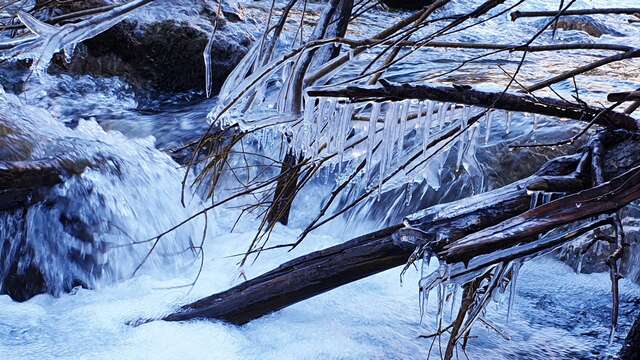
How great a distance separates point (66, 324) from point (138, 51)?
4.14m

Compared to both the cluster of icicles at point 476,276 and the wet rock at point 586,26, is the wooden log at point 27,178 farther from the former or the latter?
the wet rock at point 586,26

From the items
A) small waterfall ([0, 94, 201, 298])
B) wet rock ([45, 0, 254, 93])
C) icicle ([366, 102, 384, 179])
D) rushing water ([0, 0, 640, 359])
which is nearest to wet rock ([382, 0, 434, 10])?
wet rock ([45, 0, 254, 93])

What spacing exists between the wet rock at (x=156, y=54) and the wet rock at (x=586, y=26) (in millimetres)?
4733

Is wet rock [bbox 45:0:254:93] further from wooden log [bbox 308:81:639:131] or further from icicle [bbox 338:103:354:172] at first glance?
wooden log [bbox 308:81:639:131]

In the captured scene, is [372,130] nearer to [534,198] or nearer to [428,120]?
[428,120]

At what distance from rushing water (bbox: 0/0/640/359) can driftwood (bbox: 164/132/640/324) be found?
0.17 metres

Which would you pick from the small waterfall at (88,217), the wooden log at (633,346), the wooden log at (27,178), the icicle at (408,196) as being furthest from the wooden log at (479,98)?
the icicle at (408,196)

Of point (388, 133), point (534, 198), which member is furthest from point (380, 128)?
point (534, 198)

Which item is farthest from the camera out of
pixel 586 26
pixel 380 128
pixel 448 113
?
pixel 586 26

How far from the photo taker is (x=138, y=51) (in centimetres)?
714

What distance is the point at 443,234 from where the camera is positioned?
216 centimetres

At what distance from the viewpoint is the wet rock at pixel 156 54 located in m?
7.08

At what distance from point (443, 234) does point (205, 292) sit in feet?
6.14

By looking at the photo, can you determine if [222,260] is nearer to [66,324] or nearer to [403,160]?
[66,324]
